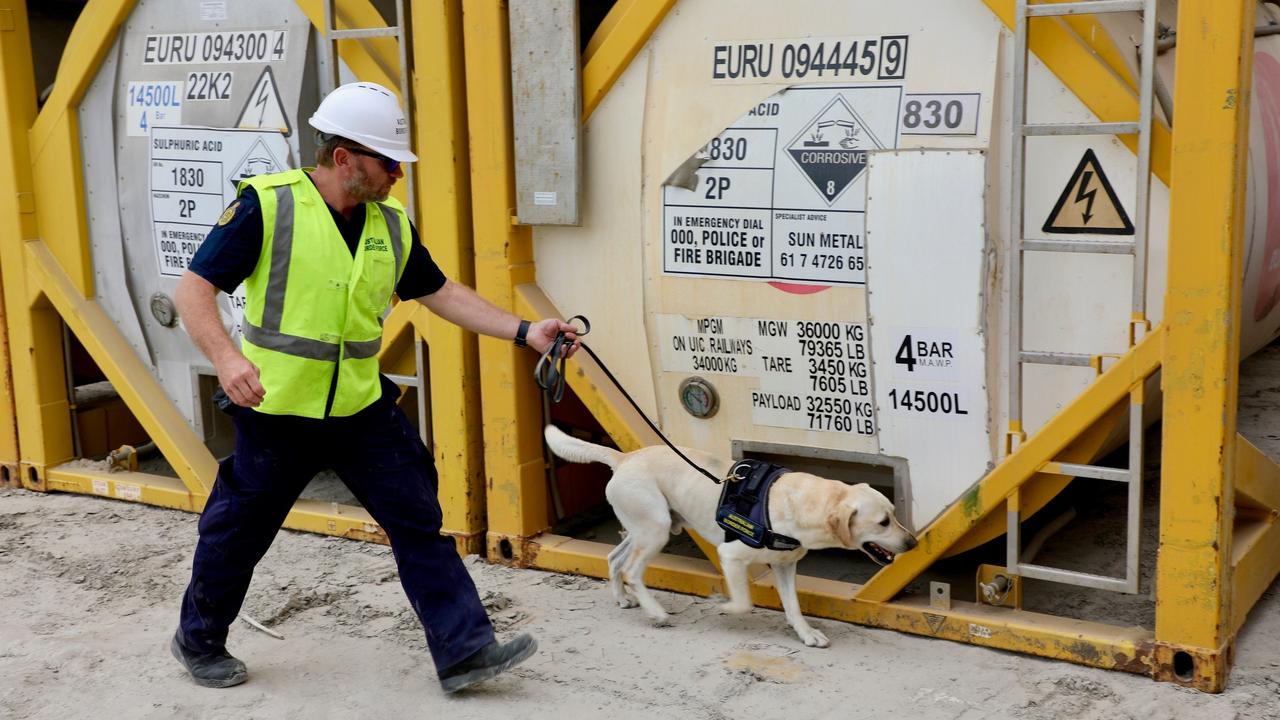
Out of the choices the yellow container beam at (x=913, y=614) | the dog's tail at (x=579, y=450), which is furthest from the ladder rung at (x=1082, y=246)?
the dog's tail at (x=579, y=450)

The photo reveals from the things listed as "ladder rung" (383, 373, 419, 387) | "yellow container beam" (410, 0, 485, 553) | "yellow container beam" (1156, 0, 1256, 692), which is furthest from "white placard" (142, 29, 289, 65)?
"yellow container beam" (1156, 0, 1256, 692)

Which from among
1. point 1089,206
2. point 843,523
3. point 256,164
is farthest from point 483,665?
point 256,164

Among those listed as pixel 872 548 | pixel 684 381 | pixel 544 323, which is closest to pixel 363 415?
pixel 544 323

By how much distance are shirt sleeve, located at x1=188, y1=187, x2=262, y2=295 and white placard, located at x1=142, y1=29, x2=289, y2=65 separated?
1875mm

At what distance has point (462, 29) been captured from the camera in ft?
16.7

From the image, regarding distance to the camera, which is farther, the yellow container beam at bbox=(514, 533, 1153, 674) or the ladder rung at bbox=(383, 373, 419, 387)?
the ladder rung at bbox=(383, 373, 419, 387)

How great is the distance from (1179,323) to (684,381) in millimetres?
1682

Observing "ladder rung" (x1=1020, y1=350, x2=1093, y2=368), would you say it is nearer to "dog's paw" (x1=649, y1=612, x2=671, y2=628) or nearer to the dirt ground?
the dirt ground

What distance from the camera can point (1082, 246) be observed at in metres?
3.93

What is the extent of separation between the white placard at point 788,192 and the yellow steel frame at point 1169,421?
1.65ft

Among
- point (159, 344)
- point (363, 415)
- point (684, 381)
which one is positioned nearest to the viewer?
point (363, 415)

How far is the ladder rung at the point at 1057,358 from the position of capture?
4.00 meters

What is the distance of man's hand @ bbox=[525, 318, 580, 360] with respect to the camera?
4199mm

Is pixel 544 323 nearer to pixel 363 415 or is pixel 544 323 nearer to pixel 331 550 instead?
pixel 363 415
